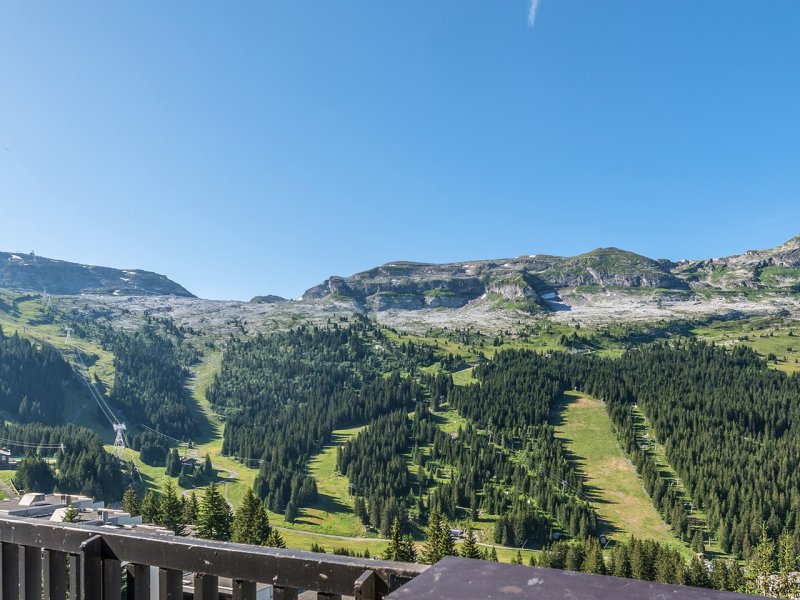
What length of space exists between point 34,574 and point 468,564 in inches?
179

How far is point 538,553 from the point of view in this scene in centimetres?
11656

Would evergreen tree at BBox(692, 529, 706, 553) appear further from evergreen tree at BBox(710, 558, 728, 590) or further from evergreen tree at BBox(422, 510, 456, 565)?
evergreen tree at BBox(422, 510, 456, 565)

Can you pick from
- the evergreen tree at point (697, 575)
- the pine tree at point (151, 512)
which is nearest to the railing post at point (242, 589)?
the pine tree at point (151, 512)

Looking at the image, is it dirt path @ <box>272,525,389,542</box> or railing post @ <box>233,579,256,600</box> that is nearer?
railing post @ <box>233,579,256,600</box>

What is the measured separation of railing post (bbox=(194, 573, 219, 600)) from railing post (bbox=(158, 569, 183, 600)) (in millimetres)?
300

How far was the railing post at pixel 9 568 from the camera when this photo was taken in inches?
197

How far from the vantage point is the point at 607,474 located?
149625 mm

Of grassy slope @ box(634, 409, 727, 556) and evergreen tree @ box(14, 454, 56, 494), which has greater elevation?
evergreen tree @ box(14, 454, 56, 494)

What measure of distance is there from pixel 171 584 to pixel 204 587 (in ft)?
1.46

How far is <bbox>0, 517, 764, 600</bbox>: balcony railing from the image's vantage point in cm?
260

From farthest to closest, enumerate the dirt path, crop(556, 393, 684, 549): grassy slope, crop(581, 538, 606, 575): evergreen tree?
crop(556, 393, 684, 549): grassy slope
the dirt path
crop(581, 538, 606, 575): evergreen tree

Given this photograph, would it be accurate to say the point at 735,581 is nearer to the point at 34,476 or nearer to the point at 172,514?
the point at 172,514

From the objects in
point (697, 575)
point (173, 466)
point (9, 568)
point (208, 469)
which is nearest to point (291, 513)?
point (208, 469)

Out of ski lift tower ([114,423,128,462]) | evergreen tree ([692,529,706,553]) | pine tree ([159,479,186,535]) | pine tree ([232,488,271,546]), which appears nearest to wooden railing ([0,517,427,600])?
pine tree ([232,488,271,546])
